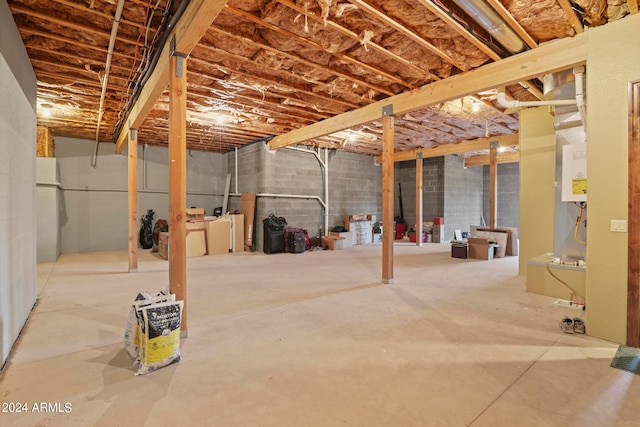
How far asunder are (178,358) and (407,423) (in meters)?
1.54

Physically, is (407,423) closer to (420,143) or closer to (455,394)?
(455,394)

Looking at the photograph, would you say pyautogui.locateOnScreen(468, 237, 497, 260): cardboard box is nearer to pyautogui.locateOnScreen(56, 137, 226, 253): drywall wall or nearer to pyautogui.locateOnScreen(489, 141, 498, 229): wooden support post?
pyautogui.locateOnScreen(489, 141, 498, 229): wooden support post

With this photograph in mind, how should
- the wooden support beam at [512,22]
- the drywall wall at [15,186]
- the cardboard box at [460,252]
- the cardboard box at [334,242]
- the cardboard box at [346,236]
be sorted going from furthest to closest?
the cardboard box at [346,236] → the cardboard box at [334,242] → the cardboard box at [460,252] → the wooden support beam at [512,22] → the drywall wall at [15,186]

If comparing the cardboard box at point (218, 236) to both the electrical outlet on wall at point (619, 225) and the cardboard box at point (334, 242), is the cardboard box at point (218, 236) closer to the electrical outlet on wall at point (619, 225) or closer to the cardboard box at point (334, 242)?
the cardboard box at point (334, 242)

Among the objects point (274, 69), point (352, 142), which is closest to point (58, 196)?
point (274, 69)

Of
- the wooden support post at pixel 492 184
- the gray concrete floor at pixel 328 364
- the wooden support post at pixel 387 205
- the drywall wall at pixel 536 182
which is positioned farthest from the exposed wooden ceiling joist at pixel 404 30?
the wooden support post at pixel 492 184

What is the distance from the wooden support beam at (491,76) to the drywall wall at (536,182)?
5.72 ft

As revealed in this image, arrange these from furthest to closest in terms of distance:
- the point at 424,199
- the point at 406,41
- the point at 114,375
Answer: the point at 424,199, the point at 406,41, the point at 114,375

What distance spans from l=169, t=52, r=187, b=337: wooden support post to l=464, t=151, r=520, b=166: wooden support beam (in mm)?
8777

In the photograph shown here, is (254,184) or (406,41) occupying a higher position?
(406,41)

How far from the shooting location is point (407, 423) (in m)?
1.57

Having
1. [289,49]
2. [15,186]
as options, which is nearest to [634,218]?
[289,49]

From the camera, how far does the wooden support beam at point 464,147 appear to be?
7.17 m

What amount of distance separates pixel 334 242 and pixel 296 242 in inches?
43.6
